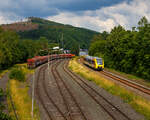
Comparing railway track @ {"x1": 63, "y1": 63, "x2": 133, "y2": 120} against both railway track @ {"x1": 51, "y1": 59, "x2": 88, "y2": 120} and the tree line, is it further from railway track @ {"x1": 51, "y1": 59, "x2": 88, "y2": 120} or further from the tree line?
the tree line

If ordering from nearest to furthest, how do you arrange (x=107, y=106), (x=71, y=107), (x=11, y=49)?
(x=107, y=106)
(x=71, y=107)
(x=11, y=49)

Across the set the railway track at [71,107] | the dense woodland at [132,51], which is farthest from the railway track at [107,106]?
the dense woodland at [132,51]

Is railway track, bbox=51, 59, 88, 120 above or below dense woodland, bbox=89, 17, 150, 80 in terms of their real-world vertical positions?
below

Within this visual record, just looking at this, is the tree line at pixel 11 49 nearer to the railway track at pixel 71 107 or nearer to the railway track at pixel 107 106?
the railway track at pixel 71 107

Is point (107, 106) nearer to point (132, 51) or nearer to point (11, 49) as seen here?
point (132, 51)

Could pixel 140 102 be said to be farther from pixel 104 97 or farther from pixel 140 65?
pixel 140 65

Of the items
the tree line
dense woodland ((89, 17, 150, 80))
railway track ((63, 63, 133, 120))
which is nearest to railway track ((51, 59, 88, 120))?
railway track ((63, 63, 133, 120))

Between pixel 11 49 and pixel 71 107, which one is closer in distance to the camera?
pixel 71 107

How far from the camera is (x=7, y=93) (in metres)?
23.9

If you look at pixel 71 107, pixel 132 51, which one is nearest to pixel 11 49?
pixel 132 51

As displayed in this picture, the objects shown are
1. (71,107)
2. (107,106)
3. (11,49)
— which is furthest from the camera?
(11,49)

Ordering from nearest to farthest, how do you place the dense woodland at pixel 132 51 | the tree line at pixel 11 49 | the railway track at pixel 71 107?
1. the railway track at pixel 71 107
2. the dense woodland at pixel 132 51
3. the tree line at pixel 11 49

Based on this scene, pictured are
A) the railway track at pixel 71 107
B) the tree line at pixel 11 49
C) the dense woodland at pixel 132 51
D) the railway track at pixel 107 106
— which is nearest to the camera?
the railway track at pixel 107 106

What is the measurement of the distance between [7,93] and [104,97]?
12.8 metres
